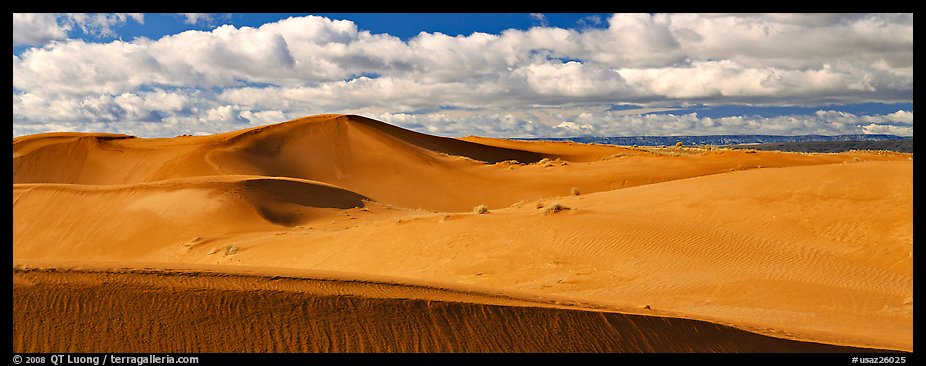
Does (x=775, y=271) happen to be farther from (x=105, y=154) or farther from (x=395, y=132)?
(x=105, y=154)

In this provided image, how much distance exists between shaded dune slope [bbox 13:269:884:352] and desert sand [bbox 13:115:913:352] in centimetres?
2

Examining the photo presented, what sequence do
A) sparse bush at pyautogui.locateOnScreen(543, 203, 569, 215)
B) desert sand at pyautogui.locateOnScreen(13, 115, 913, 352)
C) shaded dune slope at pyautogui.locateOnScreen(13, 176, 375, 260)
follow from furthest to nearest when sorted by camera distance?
shaded dune slope at pyautogui.locateOnScreen(13, 176, 375, 260)
sparse bush at pyautogui.locateOnScreen(543, 203, 569, 215)
desert sand at pyautogui.locateOnScreen(13, 115, 913, 352)

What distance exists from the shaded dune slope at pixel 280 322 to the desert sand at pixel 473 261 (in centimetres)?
2

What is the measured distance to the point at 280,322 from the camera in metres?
7.54

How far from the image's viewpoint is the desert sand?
7.45 meters

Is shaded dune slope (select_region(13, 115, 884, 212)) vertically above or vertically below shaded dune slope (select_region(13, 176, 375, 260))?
above

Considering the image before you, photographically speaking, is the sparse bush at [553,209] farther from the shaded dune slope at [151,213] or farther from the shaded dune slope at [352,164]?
the shaded dune slope at [352,164]

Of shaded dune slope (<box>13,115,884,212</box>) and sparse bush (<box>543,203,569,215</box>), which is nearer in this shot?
sparse bush (<box>543,203,569,215</box>)

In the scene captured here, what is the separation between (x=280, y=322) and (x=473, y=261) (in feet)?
33.1

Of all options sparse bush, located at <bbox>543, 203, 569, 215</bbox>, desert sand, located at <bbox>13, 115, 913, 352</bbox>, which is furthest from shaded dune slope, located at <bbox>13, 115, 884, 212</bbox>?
sparse bush, located at <bbox>543, 203, 569, 215</bbox>

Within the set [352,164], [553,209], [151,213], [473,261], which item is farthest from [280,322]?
[352,164]

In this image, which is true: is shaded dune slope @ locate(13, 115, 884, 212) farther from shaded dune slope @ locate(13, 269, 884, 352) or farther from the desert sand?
shaded dune slope @ locate(13, 269, 884, 352)

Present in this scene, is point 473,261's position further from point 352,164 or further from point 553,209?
point 352,164

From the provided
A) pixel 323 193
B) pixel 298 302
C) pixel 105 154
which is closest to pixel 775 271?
pixel 298 302
